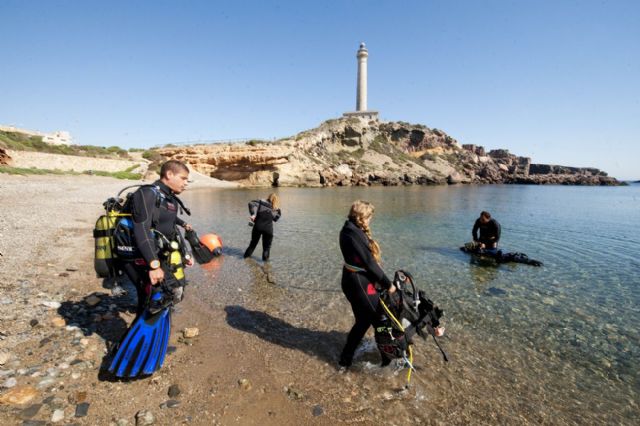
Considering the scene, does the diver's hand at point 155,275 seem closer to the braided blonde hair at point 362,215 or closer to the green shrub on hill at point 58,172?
the braided blonde hair at point 362,215

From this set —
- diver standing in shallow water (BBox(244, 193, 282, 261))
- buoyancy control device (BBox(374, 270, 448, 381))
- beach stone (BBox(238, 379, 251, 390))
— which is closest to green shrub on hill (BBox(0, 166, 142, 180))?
diver standing in shallow water (BBox(244, 193, 282, 261))

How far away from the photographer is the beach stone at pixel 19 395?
3324mm

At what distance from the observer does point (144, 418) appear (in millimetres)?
3371

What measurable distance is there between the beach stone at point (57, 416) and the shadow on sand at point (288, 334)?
9.30ft

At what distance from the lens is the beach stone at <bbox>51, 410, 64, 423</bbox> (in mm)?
3178

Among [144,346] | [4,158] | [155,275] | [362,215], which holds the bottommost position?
[144,346]

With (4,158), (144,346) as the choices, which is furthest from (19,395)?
(4,158)

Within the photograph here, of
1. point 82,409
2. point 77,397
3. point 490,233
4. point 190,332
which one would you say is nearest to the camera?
point 82,409

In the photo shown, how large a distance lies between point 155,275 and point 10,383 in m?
2.11

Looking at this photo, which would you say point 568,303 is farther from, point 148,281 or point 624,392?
point 148,281

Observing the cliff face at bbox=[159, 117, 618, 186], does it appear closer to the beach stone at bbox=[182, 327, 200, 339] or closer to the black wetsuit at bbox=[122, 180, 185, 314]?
the beach stone at bbox=[182, 327, 200, 339]

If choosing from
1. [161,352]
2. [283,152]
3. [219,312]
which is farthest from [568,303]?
[283,152]

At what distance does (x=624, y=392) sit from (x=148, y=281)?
7.13 metres

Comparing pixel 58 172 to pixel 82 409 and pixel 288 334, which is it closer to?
pixel 288 334
